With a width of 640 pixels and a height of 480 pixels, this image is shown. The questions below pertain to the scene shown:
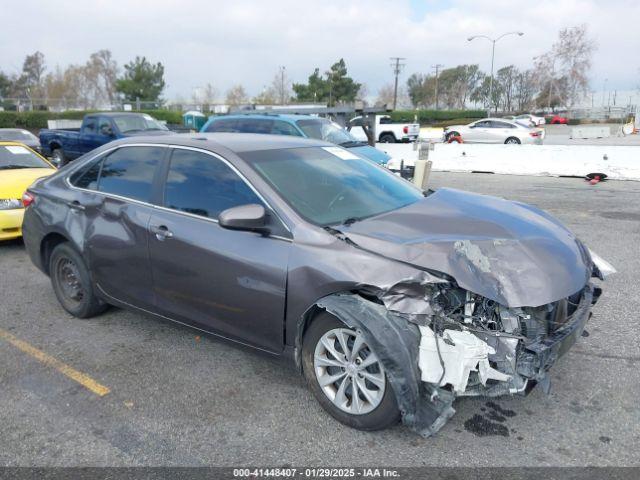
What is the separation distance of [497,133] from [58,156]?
1973 centimetres

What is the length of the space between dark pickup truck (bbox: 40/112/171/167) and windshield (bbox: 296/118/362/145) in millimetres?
4463

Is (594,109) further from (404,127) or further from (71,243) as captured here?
(71,243)

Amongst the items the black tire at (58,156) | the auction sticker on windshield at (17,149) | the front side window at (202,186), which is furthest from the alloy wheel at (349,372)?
the black tire at (58,156)

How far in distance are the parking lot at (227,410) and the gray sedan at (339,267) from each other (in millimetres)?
261

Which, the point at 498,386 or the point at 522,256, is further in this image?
the point at 522,256

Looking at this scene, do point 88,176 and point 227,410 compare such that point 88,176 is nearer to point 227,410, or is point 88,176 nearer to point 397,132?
point 227,410

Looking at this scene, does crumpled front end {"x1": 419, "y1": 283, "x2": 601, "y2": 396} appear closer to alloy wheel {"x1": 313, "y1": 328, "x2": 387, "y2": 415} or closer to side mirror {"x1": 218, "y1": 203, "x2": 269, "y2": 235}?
alloy wheel {"x1": 313, "y1": 328, "x2": 387, "y2": 415}

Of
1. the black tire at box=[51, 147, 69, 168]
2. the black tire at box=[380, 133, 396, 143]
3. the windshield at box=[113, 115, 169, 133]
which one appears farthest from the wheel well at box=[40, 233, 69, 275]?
the black tire at box=[380, 133, 396, 143]

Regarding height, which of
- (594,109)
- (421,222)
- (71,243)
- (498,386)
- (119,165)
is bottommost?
(498,386)

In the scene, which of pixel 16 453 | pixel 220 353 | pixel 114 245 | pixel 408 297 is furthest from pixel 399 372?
pixel 114 245

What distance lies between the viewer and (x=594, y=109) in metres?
66.6

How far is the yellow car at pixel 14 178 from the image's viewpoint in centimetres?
672

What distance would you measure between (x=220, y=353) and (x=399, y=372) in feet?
5.67

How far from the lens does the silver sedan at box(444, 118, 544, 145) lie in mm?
24562
